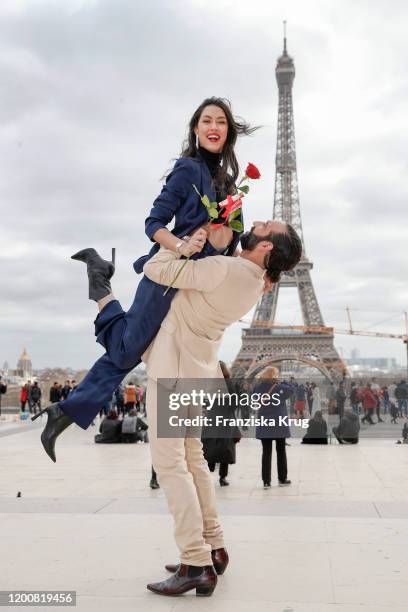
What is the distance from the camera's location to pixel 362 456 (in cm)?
1157

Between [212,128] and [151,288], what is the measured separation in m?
0.96

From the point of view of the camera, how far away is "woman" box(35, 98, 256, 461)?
136 inches

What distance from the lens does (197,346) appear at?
11.5 ft

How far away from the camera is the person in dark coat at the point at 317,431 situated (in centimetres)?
1330

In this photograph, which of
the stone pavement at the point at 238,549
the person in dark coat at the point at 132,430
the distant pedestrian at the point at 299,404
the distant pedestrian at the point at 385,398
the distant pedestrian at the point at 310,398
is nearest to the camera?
the stone pavement at the point at 238,549

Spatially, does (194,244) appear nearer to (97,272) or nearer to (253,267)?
(253,267)

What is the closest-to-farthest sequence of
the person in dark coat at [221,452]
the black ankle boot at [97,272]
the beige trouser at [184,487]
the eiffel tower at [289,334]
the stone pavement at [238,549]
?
the stone pavement at [238,549] → the beige trouser at [184,487] → the black ankle boot at [97,272] → the person in dark coat at [221,452] → the eiffel tower at [289,334]

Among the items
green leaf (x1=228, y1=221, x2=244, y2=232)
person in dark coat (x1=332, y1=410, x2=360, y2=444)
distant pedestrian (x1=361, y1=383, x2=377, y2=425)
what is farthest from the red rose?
distant pedestrian (x1=361, y1=383, x2=377, y2=425)

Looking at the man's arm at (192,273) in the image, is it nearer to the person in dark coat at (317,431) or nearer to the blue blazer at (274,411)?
the blue blazer at (274,411)

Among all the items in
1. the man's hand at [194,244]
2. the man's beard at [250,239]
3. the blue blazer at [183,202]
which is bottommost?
the man's hand at [194,244]

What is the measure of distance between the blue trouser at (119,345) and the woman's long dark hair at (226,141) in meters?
0.75

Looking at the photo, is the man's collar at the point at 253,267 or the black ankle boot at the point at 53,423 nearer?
the man's collar at the point at 253,267

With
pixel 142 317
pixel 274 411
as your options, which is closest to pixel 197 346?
pixel 142 317

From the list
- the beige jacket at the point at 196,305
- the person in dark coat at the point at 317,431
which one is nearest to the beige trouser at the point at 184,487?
the beige jacket at the point at 196,305
